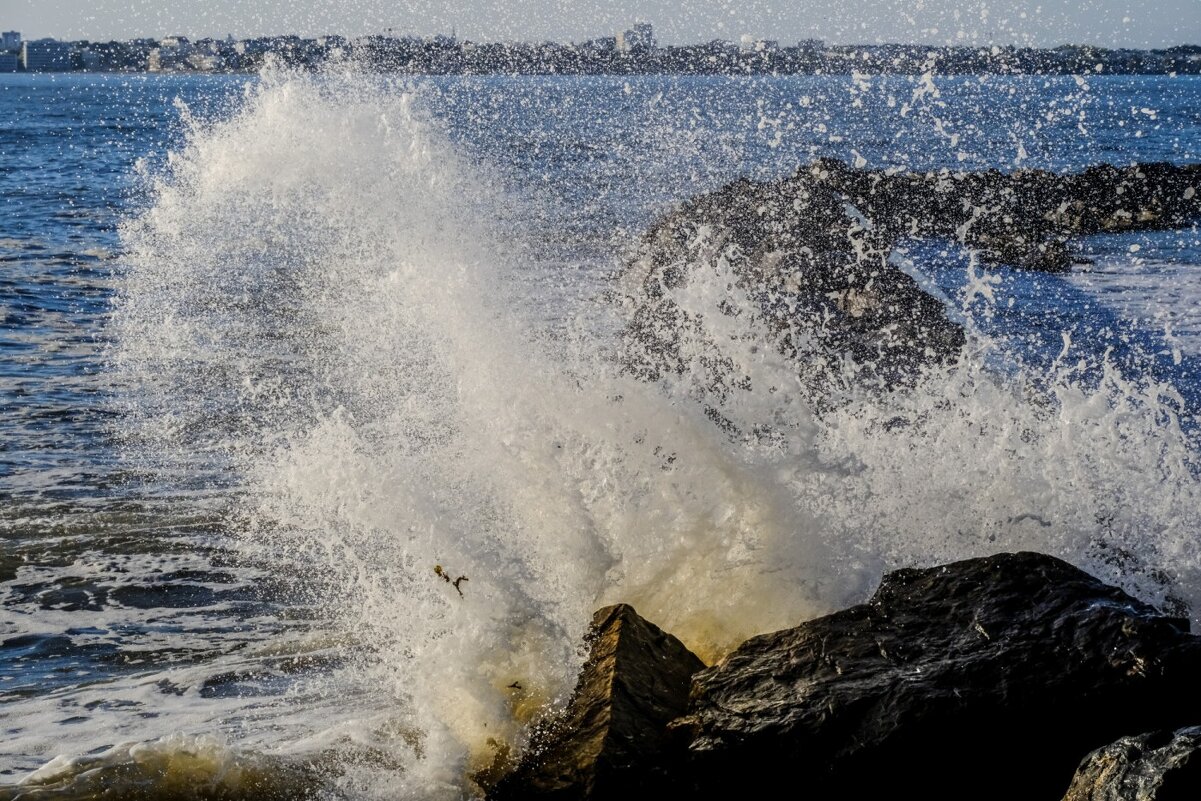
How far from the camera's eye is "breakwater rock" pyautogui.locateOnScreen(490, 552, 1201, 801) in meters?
4.03

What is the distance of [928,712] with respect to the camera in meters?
4.05

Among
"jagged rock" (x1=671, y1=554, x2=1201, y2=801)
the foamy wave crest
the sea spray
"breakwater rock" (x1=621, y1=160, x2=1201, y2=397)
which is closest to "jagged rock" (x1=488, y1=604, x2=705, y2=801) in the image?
"jagged rock" (x1=671, y1=554, x2=1201, y2=801)

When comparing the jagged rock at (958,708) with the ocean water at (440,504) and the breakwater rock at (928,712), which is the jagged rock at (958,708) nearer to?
the breakwater rock at (928,712)

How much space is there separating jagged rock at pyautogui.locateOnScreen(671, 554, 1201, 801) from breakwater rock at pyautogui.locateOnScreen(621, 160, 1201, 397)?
246 cm

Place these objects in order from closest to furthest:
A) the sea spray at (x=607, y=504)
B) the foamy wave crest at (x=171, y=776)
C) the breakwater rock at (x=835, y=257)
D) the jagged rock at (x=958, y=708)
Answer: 1. the jagged rock at (x=958, y=708)
2. the foamy wave crest at (x=171, y=776)
3. the sea spray at (x=607, y=504)
4. the breakwater rock at (x=835, y=257)

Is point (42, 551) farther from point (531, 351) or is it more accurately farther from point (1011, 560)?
point (1011, 560)

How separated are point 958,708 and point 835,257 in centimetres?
951

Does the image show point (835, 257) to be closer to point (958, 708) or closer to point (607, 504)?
point (607, 504)

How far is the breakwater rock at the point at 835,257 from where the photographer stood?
30.2ft

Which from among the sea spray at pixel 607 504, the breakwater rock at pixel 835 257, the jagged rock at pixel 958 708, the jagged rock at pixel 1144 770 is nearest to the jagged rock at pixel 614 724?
the jagged rock at pixel 958 708

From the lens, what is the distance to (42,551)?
687 cm

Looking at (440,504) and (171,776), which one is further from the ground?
(440,504)

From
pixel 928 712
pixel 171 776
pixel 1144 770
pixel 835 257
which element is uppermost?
pixel 1144 770

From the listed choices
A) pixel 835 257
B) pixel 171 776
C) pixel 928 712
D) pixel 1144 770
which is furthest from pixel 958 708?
pixel 835 257
